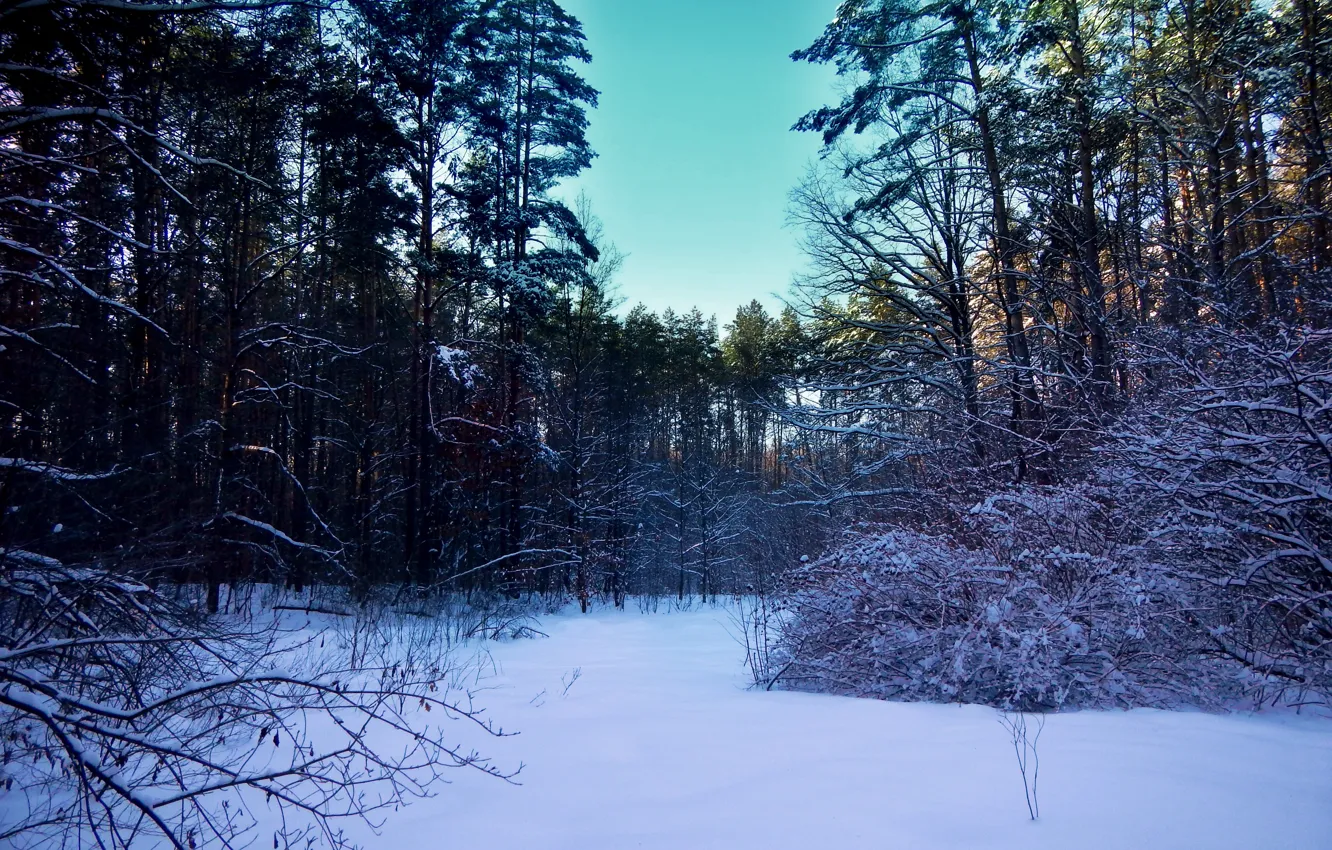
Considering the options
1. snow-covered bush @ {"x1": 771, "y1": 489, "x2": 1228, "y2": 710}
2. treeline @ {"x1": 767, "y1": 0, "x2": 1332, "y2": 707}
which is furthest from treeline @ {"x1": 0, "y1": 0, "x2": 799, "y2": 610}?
snow-covered bush @ {"x1": 771, "y1": 489, "x2": 1228, "y2": 710}

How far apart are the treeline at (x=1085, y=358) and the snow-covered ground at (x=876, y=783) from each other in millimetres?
766

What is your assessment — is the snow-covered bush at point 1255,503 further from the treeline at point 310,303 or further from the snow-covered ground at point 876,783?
the treeline at point 310,303

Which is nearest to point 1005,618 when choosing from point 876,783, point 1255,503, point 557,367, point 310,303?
point 1255,503

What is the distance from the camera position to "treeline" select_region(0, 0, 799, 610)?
4.98 metres

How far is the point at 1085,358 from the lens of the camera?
758 cm

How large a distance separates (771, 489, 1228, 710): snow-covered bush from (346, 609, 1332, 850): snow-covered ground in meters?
0.45

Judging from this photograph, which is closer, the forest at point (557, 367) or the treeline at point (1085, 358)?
the forest at point (557, 367)

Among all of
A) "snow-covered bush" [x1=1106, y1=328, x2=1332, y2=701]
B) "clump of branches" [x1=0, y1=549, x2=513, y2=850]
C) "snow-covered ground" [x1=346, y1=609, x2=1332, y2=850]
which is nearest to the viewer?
"clump of branches" [x1=0, y1=549, x2=513, y2=850]

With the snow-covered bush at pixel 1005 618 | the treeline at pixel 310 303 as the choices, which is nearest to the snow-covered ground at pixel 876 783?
the snow-covered bush at pixel 1005 618

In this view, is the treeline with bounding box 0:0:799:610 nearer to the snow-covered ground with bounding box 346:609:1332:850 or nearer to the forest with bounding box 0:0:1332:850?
the forest with bounding box 0:0:1332:850

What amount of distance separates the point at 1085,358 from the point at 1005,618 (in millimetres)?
3937

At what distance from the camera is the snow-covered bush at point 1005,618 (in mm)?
4887

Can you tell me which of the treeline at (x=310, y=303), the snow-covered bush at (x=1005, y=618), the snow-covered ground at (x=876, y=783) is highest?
the treeline at (x=310, y=303)

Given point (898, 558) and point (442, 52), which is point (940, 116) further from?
point (898, 558)
